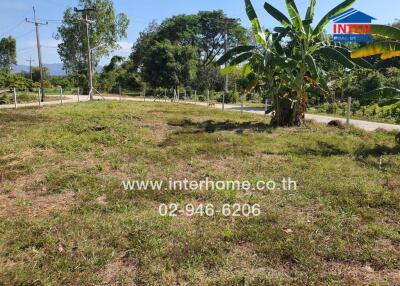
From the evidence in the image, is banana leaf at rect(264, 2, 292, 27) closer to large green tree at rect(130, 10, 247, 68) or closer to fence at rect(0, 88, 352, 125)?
fence at rect(0, 88, 352, 125)

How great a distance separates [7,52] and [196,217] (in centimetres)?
7605

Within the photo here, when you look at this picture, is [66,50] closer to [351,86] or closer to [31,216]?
[351,86]

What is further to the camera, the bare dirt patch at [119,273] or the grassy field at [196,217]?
the grassy field at [196,217]

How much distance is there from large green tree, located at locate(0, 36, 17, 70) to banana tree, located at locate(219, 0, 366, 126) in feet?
223

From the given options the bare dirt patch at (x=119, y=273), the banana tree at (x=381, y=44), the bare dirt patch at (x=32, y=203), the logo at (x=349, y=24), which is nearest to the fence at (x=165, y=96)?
the logo at (x=349, y=24)

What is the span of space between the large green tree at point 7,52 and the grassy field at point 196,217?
226ft

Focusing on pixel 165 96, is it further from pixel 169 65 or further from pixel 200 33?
pixel 200 33

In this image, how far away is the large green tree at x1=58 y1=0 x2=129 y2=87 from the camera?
49.3m

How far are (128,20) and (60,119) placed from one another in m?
41.3

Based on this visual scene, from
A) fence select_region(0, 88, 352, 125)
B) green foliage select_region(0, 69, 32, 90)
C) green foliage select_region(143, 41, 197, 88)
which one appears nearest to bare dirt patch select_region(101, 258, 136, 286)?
fence select_region(0, 88, 352, 125)

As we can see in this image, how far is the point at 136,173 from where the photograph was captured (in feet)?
24.4

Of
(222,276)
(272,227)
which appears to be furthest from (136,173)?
(222,276)

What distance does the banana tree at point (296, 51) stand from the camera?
12.2 metres

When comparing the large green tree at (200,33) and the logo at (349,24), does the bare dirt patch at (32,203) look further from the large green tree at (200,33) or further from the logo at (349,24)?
the large green tree at (200,33)
